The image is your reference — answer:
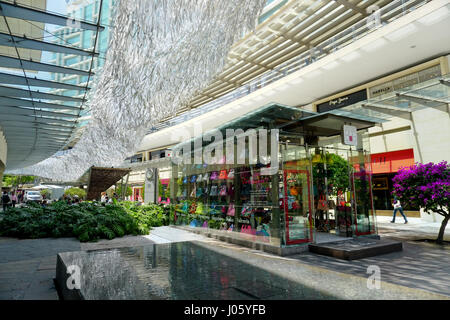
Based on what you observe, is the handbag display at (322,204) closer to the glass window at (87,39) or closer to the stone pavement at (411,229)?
the stone pavement at (411,229)

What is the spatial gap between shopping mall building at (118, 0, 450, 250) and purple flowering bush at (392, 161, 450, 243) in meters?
0.93

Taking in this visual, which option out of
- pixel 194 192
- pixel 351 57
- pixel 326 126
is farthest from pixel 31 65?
pixel 351 57

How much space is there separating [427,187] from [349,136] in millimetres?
2378

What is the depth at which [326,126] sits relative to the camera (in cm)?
804

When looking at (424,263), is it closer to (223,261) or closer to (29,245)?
(223,261)

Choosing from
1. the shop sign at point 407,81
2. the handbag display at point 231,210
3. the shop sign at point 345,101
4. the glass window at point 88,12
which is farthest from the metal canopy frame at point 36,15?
the shop sign at point 345,101

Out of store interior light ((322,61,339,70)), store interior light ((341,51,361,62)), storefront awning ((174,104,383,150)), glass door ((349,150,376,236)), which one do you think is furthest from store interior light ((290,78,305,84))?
glass door ((349,150,376,236))

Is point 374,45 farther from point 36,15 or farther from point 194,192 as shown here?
point 36,15

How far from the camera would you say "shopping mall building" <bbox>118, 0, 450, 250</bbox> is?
7.29m

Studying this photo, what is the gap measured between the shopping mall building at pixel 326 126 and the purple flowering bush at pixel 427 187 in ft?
3.05

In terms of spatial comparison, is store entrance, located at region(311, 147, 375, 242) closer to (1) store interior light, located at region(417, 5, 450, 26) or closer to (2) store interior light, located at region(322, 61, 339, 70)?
(1) store interior light, located at region(417, 5, 450, 26)

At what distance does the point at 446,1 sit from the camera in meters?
9.91

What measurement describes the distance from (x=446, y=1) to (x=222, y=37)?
9.71 m

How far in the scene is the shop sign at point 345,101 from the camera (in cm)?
1641
